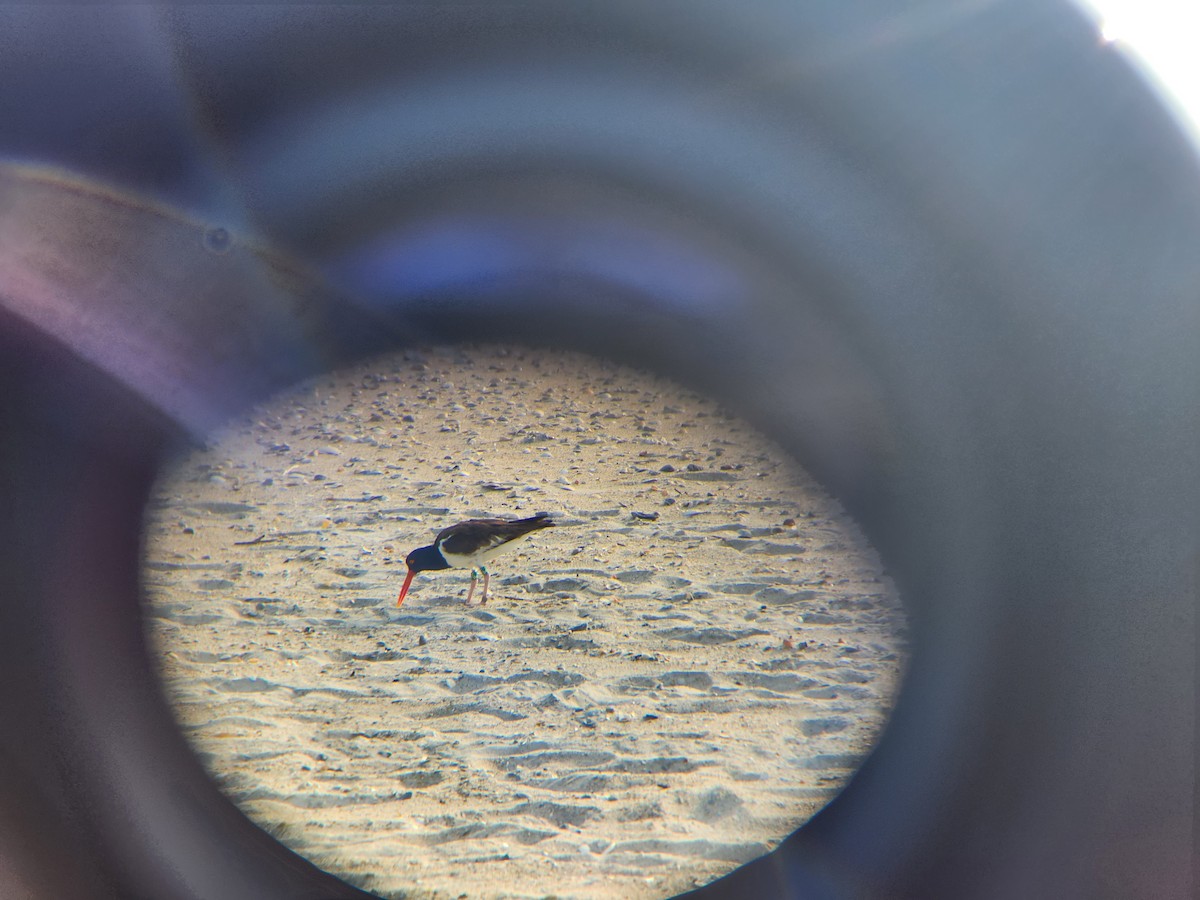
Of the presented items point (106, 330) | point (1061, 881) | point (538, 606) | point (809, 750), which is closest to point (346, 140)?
point (106, 330)

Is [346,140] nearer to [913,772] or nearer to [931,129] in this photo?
[931,129]

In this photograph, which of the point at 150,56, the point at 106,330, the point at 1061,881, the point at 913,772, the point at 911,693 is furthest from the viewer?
the point at 106,330

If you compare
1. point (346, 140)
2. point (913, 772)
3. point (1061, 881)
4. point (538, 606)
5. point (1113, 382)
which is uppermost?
point (346, 140)

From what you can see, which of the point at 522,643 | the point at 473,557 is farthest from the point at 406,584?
the point at 522,643

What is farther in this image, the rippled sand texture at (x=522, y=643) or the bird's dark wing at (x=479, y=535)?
the bird's dark wing at (x=479, y=535)

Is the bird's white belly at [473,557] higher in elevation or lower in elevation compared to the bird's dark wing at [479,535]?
lower

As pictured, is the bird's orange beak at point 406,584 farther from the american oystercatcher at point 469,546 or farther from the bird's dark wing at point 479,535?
the bird's dark wing at point 479,535

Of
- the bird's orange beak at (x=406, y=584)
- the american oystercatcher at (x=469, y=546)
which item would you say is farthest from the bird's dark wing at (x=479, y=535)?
the bird's orange beak at (x=406, y=584)
